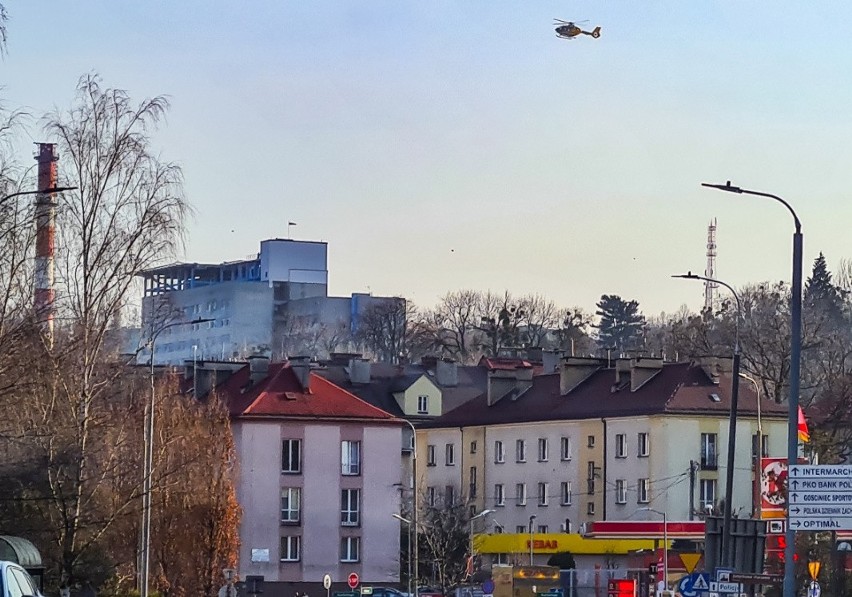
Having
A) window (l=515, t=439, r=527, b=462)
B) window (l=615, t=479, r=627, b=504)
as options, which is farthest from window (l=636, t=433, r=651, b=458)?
window (l=515, t=439, r=527, b=462)

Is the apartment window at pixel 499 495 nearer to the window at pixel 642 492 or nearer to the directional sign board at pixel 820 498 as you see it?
the window at pixel 642 492

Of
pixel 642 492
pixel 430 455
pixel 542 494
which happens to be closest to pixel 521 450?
pixel 542 494

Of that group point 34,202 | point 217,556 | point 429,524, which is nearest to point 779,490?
point 34,202

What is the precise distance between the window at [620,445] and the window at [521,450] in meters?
7.59

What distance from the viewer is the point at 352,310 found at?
16638 cm

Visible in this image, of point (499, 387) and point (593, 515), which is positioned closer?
point (593, 515)

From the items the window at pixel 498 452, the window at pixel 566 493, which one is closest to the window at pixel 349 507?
the window at pixel 566 493

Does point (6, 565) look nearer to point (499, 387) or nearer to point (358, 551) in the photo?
point (358, 551)

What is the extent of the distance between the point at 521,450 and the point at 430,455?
29.7 ft

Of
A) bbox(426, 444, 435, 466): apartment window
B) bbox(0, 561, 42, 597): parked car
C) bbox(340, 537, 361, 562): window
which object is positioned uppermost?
bbox(0, 561, 42, 597): parked car

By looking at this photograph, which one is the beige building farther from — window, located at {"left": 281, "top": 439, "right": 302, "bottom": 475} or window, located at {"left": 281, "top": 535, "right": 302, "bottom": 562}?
window, located at {"left": 281, "top": 535, "right": 302, "bottom": 562}

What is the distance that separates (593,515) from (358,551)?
13325mm

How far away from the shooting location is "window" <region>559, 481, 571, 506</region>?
92.8m

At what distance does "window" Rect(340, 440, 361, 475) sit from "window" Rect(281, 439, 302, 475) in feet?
7.86
